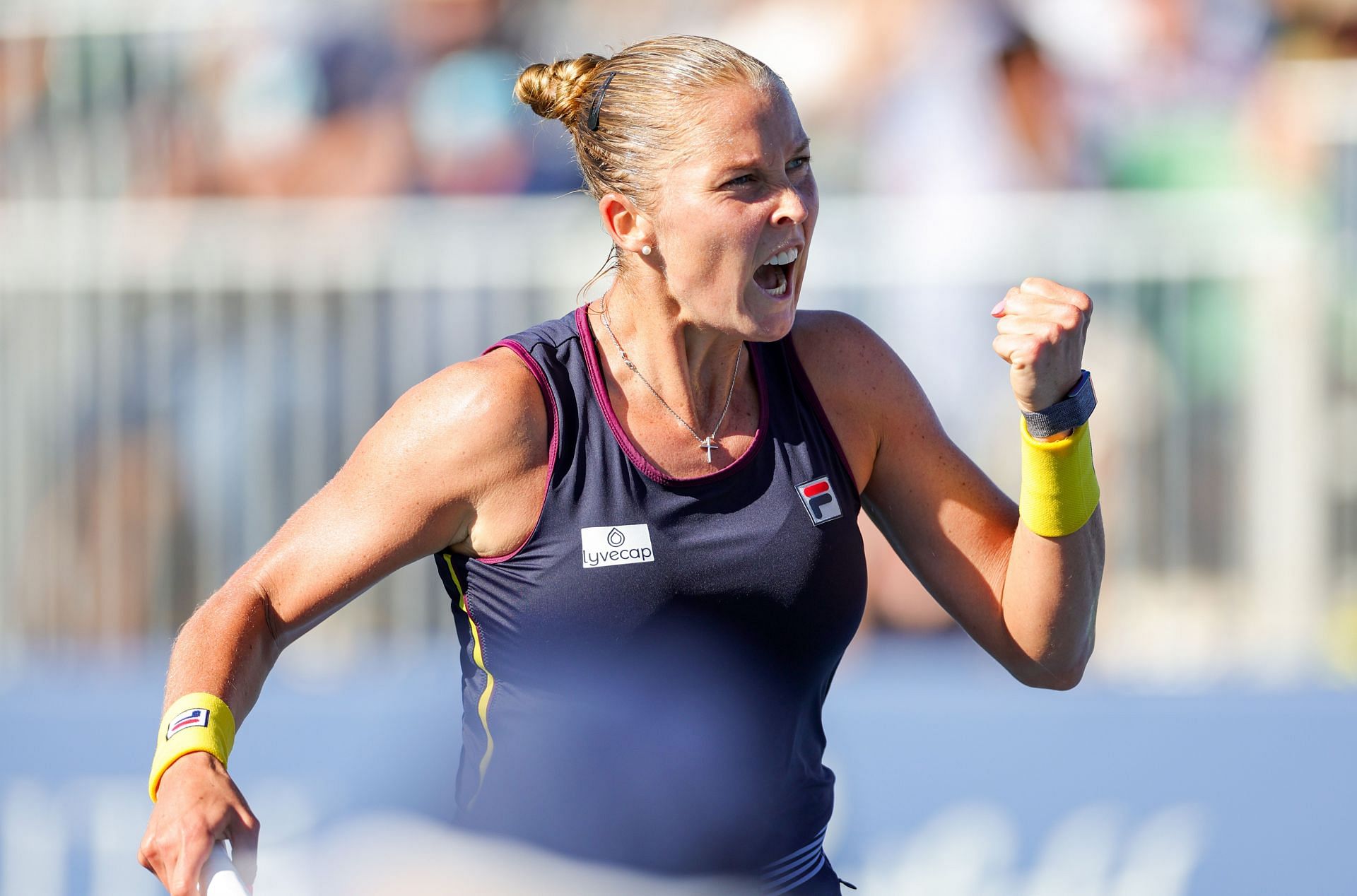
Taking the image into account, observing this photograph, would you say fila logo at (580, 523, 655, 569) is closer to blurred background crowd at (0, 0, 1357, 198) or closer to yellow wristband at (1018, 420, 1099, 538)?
yellow wristband at (1018, 420, 1099, 538)

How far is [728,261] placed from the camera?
8.01 ft

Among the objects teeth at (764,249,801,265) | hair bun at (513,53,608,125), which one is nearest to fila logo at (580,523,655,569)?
teeth at (764,249,801,265)

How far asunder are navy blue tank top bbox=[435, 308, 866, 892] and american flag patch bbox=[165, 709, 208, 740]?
43cm

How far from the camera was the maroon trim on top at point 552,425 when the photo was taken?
2.41 metres

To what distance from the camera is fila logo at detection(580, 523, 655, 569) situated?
7.80 feet

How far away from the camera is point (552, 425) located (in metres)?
2.44

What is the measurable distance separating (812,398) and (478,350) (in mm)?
3413

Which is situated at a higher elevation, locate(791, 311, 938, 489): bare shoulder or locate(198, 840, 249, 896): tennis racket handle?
locate(791, 311, 938, 489): bare shoulder

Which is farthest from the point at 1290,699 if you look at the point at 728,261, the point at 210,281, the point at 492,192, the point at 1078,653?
the point at 210,281

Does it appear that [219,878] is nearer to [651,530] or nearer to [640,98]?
[651,530]

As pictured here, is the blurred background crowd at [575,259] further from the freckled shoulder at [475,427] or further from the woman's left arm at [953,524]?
the freckled shoulder at [475,427]

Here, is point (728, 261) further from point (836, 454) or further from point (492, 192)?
point (492, 192)

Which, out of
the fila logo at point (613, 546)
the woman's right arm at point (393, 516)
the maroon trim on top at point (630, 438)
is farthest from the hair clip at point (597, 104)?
the fila logo at point (613, 546)

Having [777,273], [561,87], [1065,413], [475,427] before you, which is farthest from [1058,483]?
[561,87]
